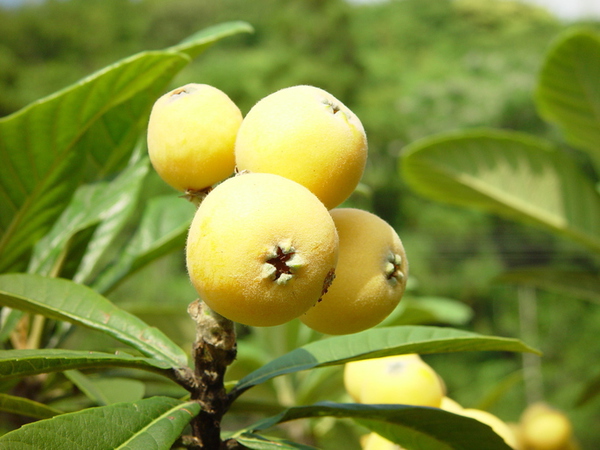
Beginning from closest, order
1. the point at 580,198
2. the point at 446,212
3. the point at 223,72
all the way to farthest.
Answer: the point at 580,198 < the point at 446,212 < the point at 223,72

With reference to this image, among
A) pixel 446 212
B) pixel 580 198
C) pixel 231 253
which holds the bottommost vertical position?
pixel 446 212

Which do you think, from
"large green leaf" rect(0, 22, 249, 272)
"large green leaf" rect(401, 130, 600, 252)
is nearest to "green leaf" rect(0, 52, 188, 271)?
"large green leaf" rect(0, 22, 249, 272)

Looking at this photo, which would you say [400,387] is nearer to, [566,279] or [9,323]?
[9,323]

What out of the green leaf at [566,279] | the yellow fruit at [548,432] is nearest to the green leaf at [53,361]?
the yellow fruit at [548,432]

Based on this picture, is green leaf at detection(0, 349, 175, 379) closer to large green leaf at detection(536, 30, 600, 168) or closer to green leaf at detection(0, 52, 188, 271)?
green leaf at detection(0, 52, 188, 271)

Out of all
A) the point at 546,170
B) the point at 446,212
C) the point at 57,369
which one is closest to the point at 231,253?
the point at 57,369

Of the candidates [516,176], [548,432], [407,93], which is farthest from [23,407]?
[407,93]

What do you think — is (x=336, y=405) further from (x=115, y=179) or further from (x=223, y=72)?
(x=223, y=72)
